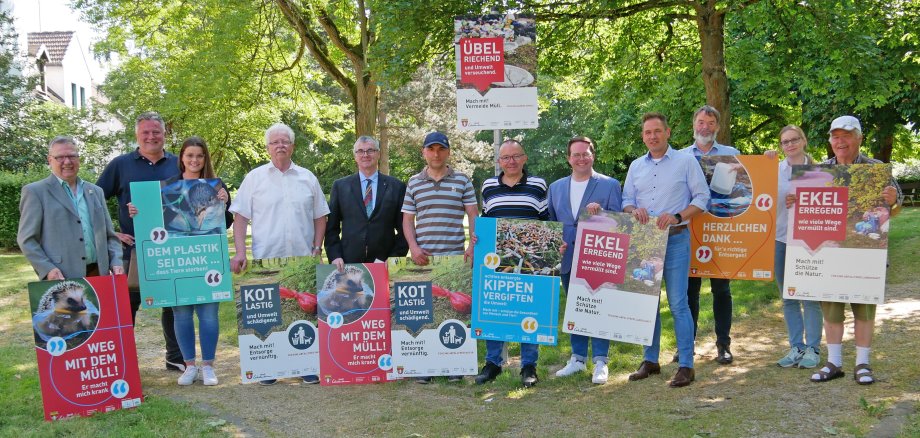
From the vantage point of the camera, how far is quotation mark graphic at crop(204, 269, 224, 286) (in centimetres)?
616

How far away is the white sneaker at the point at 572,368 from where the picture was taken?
6266mm

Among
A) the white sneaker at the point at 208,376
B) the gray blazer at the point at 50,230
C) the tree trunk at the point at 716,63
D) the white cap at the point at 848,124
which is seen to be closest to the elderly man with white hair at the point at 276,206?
the white sneaker at the point at 208,376

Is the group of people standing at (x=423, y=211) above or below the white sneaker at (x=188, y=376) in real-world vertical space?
above

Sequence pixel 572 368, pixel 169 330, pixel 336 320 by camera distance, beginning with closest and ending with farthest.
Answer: pixel 336 320
pixel 572 368
pixel 169 330

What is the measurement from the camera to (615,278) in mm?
5875

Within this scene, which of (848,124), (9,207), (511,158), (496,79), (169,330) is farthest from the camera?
(9,207)

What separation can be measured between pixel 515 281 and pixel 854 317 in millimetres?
2607

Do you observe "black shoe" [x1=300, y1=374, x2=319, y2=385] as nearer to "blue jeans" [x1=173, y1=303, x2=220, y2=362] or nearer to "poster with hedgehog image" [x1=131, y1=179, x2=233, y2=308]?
"blue jeans" [x1=173, y1=303, x2=220, y2=362]

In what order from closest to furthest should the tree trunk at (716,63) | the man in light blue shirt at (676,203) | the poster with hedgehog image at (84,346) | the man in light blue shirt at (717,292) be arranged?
the poster with hedgehog image at (84,346) → the man in light blue shirt at (676,203) → the man in light blue shirt at (717,292) → the tree trunk at (716,63)

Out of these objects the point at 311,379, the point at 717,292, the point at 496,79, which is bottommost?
the point at 311,379

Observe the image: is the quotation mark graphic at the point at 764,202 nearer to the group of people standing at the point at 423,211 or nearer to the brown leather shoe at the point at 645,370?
the group of people standing at the point at 423,211

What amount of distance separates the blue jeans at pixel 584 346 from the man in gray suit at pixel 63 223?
3592mm

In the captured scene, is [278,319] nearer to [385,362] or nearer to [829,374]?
[385,362]

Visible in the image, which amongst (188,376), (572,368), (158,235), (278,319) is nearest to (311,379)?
(278,319)
